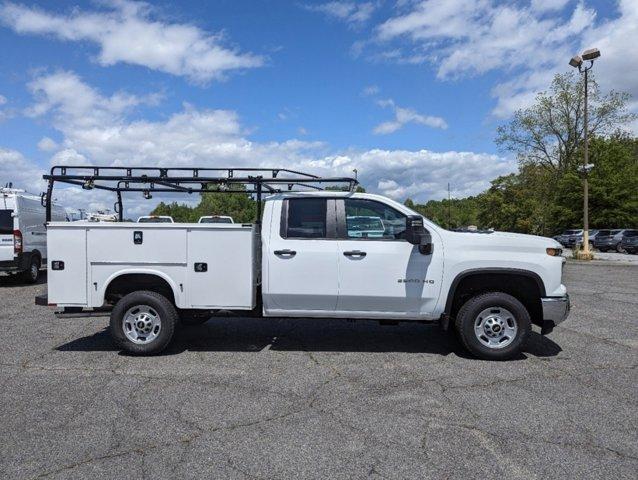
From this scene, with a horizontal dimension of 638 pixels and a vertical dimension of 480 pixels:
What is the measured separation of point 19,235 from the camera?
1290cm

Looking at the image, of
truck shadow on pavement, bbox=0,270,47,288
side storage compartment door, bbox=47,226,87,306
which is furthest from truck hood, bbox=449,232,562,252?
truck shadow on pavement, bbox=0,270,47,288

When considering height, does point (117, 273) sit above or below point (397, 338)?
A: above

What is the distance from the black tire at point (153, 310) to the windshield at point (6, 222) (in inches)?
337

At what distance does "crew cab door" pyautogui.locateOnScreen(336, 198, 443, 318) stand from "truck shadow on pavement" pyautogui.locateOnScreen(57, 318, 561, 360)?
809 millimetres

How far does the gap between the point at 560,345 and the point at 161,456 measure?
5369mm

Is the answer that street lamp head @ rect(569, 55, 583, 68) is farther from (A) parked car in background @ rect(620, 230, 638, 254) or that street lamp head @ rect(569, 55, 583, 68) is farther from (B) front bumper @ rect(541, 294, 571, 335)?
(B) front bumper @ rect(541, 294, 571, 335)

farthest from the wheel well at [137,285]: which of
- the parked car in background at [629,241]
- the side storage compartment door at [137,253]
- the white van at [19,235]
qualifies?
the parked car in background at [629,241]

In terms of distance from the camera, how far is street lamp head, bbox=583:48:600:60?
21.8m

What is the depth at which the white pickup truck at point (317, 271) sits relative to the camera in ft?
19.4

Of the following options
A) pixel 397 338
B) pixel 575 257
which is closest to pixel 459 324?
pixel 397 338

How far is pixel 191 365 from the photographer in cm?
587

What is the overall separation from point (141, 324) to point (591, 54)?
22650 millimetres

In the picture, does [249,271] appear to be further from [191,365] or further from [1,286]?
[1,286]

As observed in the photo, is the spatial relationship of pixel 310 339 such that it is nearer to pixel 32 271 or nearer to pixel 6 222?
pixel 6 222
